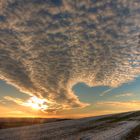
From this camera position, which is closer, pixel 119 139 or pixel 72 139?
A: pixel 119 139

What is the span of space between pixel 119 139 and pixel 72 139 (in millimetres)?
8249

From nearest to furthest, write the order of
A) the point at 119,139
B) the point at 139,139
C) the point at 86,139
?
the point at 139,139 → the point at 119,139 → the point at 86,139

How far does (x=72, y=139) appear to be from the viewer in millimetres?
38688

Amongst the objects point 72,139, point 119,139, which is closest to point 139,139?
point 119,139

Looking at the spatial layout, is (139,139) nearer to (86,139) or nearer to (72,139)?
(86,139)

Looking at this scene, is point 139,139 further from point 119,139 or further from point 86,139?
point 86,139

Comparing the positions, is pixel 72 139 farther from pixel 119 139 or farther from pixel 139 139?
pixel 139 139

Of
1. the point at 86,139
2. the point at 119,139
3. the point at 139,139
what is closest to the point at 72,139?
the point at 86,139

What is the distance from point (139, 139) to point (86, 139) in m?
8.86

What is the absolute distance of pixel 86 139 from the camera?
122ft

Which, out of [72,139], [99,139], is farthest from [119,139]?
[72,139]

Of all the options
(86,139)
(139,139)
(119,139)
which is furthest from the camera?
(86,139)

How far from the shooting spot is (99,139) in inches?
1433

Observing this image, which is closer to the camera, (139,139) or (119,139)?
(139,139)
